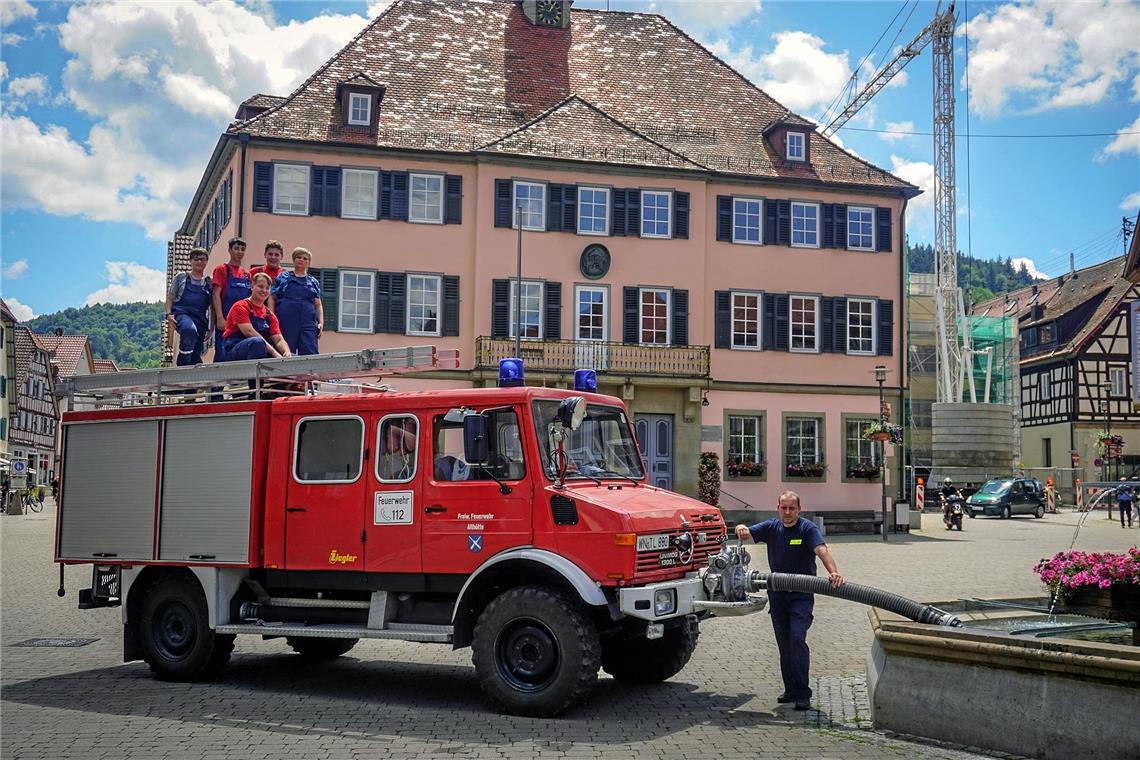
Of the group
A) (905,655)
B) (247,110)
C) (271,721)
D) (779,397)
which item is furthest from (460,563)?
(247,110)

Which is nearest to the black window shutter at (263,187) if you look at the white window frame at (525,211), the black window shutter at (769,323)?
the white window frame at (525,211)

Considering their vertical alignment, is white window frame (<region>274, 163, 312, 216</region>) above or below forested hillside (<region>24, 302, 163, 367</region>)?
below

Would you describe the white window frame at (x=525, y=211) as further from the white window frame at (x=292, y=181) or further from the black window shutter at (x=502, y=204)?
the white window frame at (x=292, y=181)

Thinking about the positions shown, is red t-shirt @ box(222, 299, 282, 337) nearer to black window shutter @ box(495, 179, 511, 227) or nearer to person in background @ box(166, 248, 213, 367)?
Result: person in background @ box(166, 248, 213, 367)

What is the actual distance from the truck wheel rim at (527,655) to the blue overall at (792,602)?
1891 millimetres

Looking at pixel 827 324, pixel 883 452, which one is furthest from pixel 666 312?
pixel 883 452

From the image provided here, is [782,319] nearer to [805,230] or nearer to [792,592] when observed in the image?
[805,230]

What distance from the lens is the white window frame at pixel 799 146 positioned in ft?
122

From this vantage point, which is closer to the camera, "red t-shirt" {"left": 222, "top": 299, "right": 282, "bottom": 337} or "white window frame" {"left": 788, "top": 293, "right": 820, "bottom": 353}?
"red t-shirt" {"left": 222, "top": 299, "right": 282, "bottom": 337}

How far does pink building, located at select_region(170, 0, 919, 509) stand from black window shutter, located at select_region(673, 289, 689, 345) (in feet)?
0.14

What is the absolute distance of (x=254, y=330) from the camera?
475 inches

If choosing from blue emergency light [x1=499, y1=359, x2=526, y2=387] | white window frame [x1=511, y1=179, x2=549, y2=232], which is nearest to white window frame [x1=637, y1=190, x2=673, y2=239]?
white window frame [x1=511, y1=179, x2=549, y2=232]

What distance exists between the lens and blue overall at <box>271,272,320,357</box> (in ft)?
42.4

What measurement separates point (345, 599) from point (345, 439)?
4.59ft
